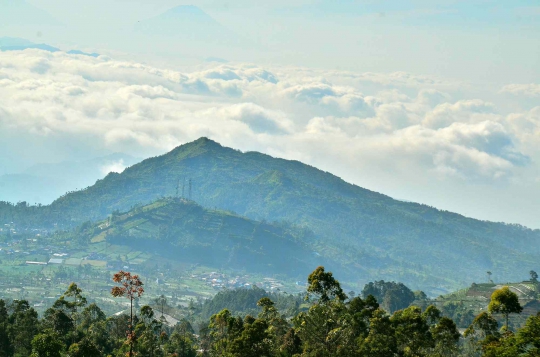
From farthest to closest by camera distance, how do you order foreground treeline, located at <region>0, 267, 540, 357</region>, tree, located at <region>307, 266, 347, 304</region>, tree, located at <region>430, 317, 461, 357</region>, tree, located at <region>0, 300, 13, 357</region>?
tree, located at <region>0, 300, 13, 357</region>
tree, located at <region>307, 266, 347, 304</region>
tree, located at <region>430, 317, 461, 357</region>
foreground treeline, located at <region>0, 267, 540, 357</region>

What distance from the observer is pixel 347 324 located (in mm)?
89125

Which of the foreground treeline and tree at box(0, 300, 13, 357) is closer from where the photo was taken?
the foreground treeline

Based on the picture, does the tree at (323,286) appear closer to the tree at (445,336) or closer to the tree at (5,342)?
the tree at (445,336)

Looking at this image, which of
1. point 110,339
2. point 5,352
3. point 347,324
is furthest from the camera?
point 110,339

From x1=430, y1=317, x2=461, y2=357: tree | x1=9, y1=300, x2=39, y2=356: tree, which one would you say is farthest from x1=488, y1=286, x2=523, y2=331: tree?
x1=9, y1=300, x2=39, y2=356: tree

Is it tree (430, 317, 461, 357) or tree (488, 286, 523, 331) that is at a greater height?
tree (488, 286, 523, 331)

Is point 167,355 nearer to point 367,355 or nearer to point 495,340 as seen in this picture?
point 367,355

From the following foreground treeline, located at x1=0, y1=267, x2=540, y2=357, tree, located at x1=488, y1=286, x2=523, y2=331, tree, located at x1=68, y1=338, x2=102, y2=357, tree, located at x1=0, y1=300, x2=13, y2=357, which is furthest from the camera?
tree, located at x1=0, y1=300, x2=13, y2=357

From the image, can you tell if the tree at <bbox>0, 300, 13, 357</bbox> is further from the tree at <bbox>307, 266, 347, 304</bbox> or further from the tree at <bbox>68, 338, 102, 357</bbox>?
the tree at <bbox>307, 266, 347, 304</bbox>

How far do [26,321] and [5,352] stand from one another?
4718mm

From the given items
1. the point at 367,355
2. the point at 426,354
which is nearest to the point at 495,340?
the point at 426,354

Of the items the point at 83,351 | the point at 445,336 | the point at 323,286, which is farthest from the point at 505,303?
the point at 83,351

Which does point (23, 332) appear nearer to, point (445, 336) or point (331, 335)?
point (331, 335)

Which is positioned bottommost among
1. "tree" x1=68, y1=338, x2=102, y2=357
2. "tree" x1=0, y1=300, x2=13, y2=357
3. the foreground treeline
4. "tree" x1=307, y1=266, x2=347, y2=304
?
"tree" x1=0, y1=300, x2=13, y2=357
